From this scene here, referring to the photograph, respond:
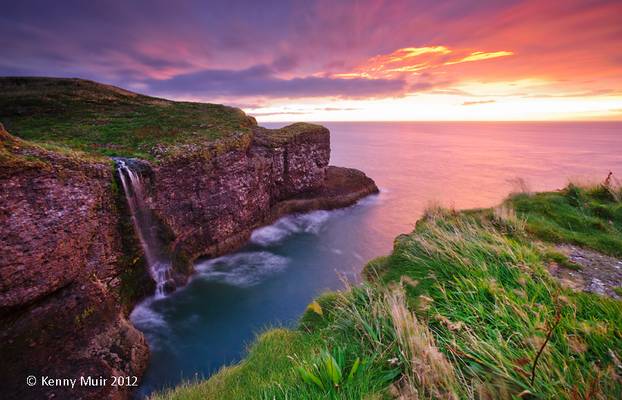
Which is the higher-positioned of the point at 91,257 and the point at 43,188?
the point at 43,188

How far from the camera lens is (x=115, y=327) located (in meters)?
11.6

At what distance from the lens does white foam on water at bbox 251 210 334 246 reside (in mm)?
24694

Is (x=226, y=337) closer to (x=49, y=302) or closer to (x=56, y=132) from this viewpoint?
(x=49, y=302)

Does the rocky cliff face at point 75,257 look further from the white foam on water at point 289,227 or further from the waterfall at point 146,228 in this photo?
the white foam on water at point 289,227

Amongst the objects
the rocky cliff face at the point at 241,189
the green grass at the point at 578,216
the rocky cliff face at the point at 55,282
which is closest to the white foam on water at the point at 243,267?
the rocky cliff face at the point at 241,189

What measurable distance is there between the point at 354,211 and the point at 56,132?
26216 millimetres

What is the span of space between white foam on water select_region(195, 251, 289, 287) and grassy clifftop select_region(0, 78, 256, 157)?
27.7 feet

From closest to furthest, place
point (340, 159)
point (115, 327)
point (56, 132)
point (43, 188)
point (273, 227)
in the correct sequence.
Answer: point (43, 188) < point (115, 327) < point (56, 132) < point (273, 227) < point (340, 159)

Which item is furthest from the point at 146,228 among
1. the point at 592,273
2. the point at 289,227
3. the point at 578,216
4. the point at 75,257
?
the point at 578,216

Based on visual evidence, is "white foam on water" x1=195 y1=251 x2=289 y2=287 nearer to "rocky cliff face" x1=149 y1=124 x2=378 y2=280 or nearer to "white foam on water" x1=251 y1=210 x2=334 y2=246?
"rocky cliff face" x1=149 y1=124 x2=378 y2=280

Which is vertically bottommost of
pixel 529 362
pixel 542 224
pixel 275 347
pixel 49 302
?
pixel 49 302

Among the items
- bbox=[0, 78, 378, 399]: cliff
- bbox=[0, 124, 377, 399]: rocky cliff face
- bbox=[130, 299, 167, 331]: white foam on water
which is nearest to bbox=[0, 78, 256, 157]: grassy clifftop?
bbox=[0, 78, 378, 399]: cliff

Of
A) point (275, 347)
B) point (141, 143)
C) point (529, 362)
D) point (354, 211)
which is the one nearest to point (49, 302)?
point (275, 347)

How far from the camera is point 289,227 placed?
90.5 ft
